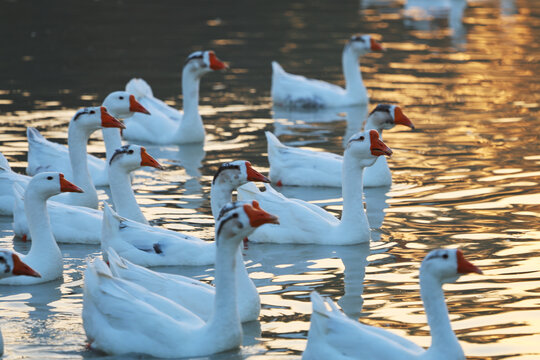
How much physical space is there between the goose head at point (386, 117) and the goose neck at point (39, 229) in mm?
4603

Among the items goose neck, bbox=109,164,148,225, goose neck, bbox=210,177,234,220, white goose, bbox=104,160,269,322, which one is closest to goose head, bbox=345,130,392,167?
goose neck, bbox=210,177,234,220

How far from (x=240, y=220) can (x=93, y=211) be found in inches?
154

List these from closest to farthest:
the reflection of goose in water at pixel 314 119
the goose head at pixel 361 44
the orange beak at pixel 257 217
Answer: the orange beak at pixel 257 217 → the reflection of goose in water at pixel 314 119 → the goose head at pixel 361 44

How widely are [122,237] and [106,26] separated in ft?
57.5

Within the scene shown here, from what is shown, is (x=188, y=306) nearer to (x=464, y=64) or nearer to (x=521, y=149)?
(x=521, y=149)

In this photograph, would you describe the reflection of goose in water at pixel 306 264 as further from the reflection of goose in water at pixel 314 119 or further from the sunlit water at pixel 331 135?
the reflection of goose in water at pixel 314 119

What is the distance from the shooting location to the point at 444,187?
42.4 feet

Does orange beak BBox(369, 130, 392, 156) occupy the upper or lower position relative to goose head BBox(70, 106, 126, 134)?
lower

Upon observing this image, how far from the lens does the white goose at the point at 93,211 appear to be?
10.5 m

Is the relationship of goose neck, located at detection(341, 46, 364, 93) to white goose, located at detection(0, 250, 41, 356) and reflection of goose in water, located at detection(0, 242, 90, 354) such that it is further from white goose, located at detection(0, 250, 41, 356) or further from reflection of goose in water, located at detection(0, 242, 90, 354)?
white goose, located at detection(0, 250, 41, 356)

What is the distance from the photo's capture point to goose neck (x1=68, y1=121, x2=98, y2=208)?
1173 centimetres

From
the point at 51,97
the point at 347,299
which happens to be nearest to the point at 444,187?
the point at 347,299

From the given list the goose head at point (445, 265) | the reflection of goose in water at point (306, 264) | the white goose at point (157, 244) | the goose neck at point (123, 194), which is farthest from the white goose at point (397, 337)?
the goose neck at point (123, 194)

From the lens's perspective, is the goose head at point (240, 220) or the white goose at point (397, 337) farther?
the goose head at point (240, 220)
